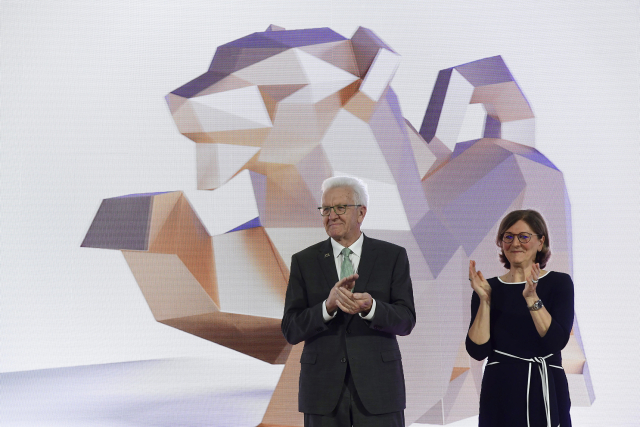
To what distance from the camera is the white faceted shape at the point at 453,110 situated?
12.1ft

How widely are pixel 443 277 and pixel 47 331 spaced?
7.72 feet

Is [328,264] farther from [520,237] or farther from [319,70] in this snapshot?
[319,70]

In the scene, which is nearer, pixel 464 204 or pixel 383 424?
pixel 383 424

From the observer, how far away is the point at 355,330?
82.4 inches

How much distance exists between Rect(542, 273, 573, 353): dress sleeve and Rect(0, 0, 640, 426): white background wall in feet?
5.70

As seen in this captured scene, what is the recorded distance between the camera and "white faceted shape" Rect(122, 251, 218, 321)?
3.47 meters

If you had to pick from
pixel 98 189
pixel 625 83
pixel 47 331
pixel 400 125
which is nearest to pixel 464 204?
pixel 400 125

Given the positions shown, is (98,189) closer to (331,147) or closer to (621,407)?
(331,147)

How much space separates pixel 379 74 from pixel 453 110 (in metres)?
0.51

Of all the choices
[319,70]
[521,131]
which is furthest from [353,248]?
[521,131]

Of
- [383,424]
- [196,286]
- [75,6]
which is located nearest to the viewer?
[383,424]

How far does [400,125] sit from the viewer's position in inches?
144

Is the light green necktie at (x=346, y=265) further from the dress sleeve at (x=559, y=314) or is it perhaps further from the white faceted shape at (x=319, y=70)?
the white faceted shape at (x=319, y=70)

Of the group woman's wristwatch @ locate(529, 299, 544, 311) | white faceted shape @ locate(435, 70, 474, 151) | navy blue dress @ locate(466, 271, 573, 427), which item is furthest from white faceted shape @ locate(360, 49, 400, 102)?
woman's wristwatch @ locate(529, 299, 544, 311)
